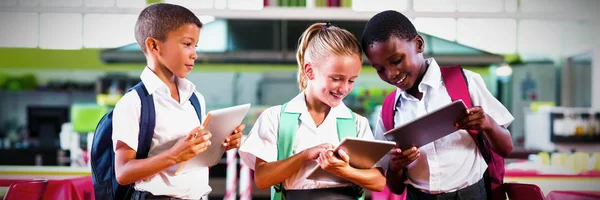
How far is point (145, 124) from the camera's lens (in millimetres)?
1807

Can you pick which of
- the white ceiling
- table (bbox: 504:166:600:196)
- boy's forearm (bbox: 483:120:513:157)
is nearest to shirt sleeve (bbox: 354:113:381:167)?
boy's forearm (bbox: 483:120:513:157)

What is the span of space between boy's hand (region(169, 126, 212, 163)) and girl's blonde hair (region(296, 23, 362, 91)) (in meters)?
0.43

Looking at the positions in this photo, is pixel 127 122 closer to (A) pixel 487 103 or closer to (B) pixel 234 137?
(B) pixel 234 137

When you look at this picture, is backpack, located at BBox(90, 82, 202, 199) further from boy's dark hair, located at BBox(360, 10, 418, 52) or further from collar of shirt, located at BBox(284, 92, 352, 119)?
boy's dark hair, located at BBox(360, 10, 418, 52)

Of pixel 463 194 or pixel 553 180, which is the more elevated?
pixel 463 194

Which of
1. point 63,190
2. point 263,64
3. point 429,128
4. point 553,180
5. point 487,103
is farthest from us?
Result: point 263,64

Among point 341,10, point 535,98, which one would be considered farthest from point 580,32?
point 341,10

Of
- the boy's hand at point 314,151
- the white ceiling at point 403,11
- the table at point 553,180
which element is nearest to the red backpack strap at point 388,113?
the boy's hand at point 314,151

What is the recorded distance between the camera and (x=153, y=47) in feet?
6.18

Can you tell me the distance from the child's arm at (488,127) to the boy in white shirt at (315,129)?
13.0 inches

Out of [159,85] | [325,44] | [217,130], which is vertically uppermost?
[325,44]

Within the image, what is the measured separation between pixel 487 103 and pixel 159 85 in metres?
1.11

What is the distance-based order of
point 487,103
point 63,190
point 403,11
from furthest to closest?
point 403,11 < point 63,190 < point 487,103

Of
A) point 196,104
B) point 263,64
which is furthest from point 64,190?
point 263,64
